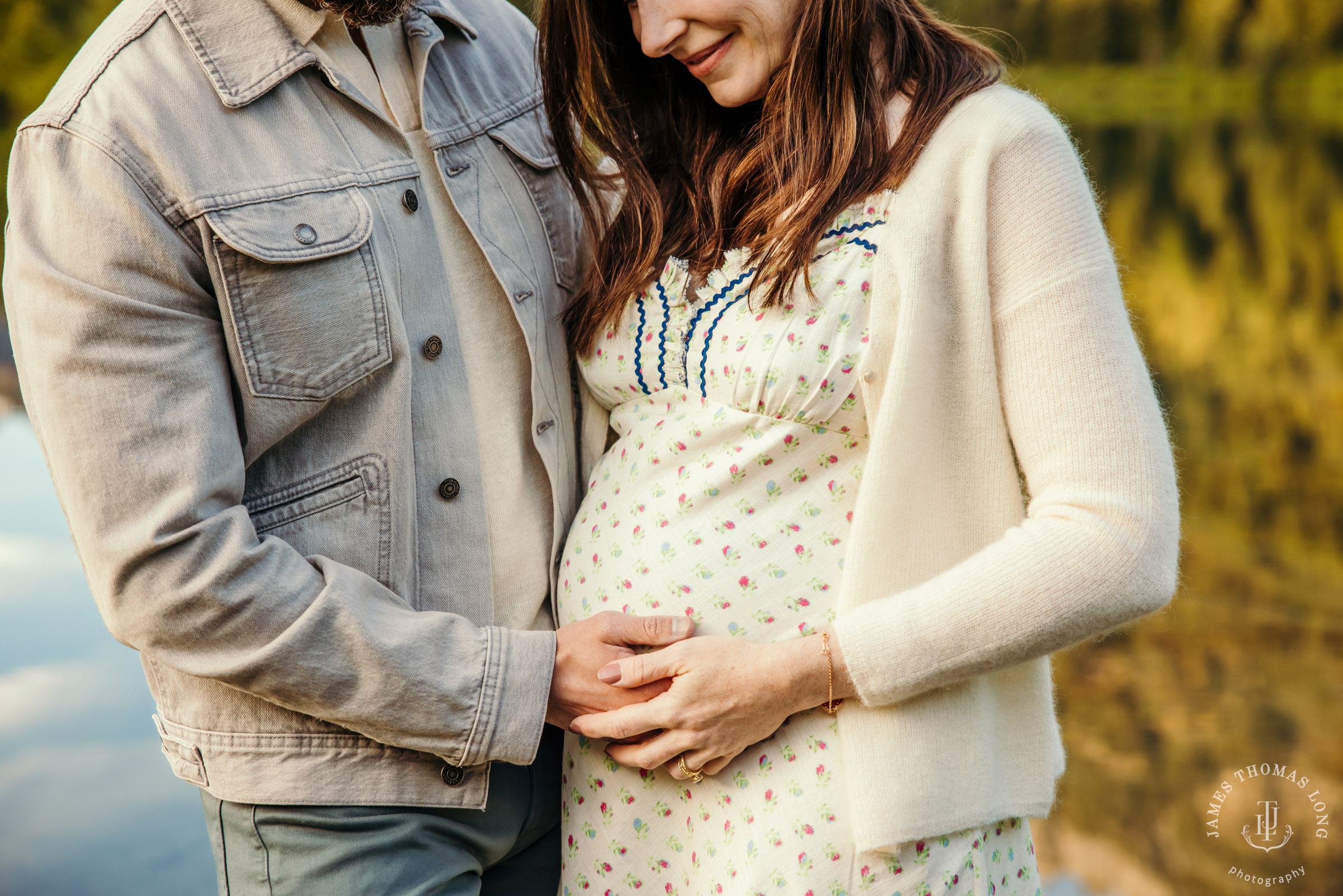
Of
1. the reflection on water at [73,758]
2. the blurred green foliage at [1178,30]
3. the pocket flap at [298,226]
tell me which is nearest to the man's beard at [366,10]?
the pocket flap at [298,226]

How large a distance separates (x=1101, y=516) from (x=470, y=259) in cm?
74

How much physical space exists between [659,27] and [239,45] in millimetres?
467

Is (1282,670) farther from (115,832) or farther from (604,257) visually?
(115,832)

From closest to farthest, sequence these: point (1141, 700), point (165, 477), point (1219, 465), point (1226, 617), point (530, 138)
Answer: point (165, 477), point (530, 138), point (1141, 700), point (1226, 617), point (1219, 465)

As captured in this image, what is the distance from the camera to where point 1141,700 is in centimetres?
359

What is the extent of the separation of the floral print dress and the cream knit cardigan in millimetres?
43

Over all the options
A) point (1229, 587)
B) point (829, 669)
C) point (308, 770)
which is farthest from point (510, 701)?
point (1229, 587)

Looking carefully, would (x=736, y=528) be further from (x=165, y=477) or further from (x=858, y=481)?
(x=165, y=477)

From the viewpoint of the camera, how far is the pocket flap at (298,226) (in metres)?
1.11

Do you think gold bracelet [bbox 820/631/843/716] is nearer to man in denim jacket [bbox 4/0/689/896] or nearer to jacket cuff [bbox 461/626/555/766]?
man in denim jacket [bbox 4/0/689/896]

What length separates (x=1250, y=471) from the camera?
230 inches

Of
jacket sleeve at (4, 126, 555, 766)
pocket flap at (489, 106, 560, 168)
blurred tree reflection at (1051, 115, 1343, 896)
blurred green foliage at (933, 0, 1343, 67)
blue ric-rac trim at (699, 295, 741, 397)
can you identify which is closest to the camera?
jacket sleeve at (4, 126, 555, 766)

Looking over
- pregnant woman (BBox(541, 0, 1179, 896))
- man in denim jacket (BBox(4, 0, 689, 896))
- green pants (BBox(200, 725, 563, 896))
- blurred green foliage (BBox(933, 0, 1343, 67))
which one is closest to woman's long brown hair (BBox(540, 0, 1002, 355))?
pregnant woman (BBox(541, 0, 1179, 896))

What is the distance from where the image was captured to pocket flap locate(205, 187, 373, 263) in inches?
43.9
